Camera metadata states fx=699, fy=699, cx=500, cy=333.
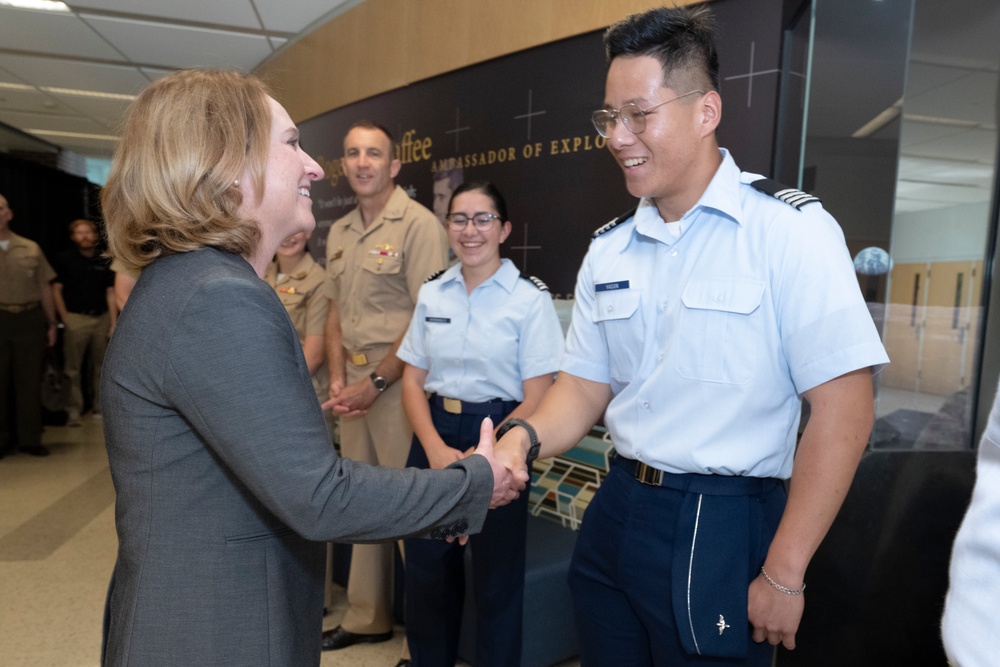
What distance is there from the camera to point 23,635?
2.82 m

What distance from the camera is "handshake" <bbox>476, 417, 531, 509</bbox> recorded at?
1.31 metres

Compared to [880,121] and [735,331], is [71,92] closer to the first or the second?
[880,121]

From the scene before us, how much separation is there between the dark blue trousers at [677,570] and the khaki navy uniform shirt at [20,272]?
5703mm

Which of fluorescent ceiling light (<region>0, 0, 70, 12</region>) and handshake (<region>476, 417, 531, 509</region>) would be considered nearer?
handshake (<region>476, 417, 531, 509</region>)

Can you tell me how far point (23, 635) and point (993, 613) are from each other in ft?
11.2

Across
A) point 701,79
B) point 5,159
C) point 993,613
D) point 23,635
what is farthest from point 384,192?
point 5,159

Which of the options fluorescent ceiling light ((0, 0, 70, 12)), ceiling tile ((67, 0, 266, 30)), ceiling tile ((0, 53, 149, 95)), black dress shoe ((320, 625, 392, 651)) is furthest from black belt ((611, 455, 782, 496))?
ceiling tile ((0, 53, 149, 95))

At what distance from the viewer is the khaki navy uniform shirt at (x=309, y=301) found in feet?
10.7

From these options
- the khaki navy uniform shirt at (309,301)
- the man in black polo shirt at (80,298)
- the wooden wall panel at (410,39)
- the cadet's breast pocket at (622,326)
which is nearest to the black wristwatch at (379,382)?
the khaki navy uniform shirt at (309,301)

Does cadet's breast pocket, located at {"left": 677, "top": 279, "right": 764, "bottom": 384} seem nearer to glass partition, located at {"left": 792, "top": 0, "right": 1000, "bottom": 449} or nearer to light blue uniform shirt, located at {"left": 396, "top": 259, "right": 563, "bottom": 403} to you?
glass partition, located at {"left": 792, "top": 0, "right": 1000, "bottom": 449}

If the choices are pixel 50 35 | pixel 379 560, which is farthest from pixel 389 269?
pixel 50 35

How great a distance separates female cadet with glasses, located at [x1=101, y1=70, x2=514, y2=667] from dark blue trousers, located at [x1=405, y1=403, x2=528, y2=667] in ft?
3.65

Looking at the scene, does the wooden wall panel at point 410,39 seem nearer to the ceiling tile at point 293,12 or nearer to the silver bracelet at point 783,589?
the ceiling tile at point 293,12

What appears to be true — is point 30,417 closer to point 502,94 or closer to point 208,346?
point 502,94
